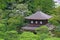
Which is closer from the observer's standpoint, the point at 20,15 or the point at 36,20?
the point at 36,20

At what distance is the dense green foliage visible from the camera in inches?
749

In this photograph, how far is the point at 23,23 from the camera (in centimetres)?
2489

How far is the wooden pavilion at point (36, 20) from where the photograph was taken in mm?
24422

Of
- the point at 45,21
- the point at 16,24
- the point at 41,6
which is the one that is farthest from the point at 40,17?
the point at 41,6

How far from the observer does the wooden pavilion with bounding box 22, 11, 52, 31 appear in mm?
24422

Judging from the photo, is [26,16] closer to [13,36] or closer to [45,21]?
[45,21]

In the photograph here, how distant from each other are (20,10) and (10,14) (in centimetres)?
104

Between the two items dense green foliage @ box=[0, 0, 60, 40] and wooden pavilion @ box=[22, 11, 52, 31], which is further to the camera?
wooden pavilion @ box=[22, 11, 52, 31]

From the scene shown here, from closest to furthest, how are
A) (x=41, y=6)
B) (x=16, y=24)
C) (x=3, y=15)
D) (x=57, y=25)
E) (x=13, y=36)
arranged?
(x=13, y=36) → (x=57, y=25) → (x=16, y=24) → (x=3, y=15) → (x=41, y=6)

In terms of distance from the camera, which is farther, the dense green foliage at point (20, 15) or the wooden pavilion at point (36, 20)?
the wooden pavilion at point (36, 20)

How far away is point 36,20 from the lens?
2486 cm

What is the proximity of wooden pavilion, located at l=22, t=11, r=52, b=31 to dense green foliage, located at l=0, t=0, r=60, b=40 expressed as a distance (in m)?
0.57

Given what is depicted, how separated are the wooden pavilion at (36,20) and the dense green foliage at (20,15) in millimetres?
571

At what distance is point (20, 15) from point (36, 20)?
6.05ft
